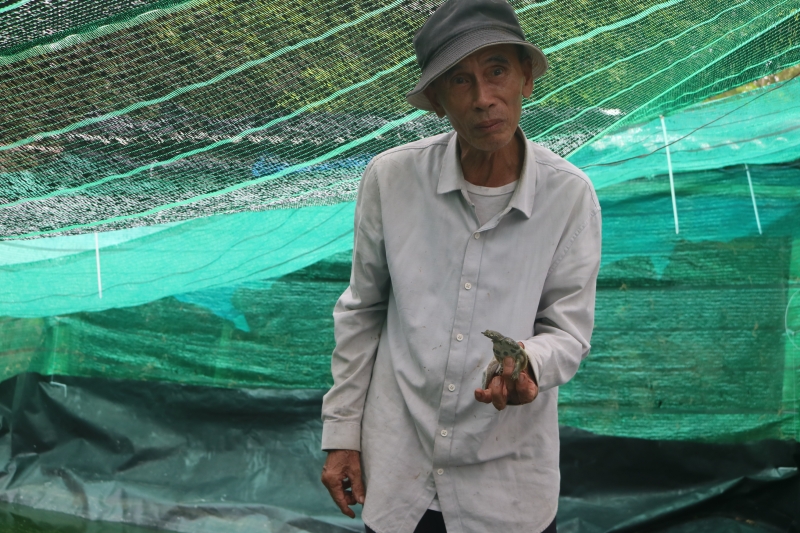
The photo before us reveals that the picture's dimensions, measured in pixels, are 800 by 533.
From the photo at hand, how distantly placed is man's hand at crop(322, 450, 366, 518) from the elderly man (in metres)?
0.06

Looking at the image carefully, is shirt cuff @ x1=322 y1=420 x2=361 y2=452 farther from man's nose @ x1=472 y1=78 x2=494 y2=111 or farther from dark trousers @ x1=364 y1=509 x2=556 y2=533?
Answer: man's nose @ x1=472 y1=78 x2=494 y2=111

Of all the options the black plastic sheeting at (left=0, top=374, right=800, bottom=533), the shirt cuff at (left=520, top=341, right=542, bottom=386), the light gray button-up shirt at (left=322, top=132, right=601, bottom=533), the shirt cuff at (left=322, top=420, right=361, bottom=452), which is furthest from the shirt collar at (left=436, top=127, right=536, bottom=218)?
the black plastic sheeting at (left=0, top=374, right=800, bottom=533)

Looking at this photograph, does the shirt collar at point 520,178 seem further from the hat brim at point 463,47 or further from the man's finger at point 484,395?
the man's finger at point 484,395

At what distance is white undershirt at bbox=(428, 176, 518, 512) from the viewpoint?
4.99 ft

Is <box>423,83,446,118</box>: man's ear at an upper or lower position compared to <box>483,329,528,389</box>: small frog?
Answer: upper

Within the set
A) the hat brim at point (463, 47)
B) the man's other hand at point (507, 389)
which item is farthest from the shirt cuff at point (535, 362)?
the hat brim at point (463, 47)

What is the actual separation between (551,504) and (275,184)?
1.55 m

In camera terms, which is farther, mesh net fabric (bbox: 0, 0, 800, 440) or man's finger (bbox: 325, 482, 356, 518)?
mesh net fabric (bbox: 0, 0, 800, 440)

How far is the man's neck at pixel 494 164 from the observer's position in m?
1.54

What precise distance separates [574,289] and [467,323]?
0.68 feet

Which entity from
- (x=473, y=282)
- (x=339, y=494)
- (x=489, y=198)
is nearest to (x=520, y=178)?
(x=489, y=198)

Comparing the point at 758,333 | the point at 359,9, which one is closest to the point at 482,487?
the point at 359,9

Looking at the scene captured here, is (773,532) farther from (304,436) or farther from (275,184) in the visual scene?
(275,184)

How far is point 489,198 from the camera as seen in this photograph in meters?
1.53
